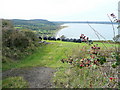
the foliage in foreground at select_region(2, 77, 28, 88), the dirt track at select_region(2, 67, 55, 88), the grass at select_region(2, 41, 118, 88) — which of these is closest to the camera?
the grass at select_region(2, 41, 118, 88)

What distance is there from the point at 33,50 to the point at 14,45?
47.9 inches

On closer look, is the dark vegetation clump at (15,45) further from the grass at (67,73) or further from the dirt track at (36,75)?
the dirt track at (36,75)

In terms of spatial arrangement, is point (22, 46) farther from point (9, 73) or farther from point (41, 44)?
point (9, 73)

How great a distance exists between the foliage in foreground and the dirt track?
0.18 m

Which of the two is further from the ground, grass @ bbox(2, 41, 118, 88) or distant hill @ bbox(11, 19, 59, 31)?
distant hill @ bbox(11, 19, 59, 31)

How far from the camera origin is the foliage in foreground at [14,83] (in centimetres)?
390

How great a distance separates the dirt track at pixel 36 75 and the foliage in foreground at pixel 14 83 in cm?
18

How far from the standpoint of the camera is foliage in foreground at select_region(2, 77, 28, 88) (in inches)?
154

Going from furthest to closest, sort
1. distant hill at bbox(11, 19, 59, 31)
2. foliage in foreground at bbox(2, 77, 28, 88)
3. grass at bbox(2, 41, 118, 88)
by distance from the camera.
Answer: distant hill at bbox(11, 19, 59, 31)
foliage in foreground at bbox(2, 77, 28, 88)
grass at bbox(2, 41, 118, 88)

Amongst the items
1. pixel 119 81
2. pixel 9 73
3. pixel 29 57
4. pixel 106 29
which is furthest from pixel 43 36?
pixel 119 81

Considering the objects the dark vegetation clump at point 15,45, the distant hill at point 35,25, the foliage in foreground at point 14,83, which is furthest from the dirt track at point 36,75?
the distant hill at point 35,25

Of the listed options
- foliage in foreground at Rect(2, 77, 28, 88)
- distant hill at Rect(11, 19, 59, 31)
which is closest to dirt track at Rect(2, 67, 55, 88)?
foliage in foreground at Rect(2, 77, 28, 88)

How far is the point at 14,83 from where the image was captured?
404 cm

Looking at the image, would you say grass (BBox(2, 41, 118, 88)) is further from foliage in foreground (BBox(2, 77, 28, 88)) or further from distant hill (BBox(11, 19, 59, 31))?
distant hill (BBox(11, 19, 59, 31))
